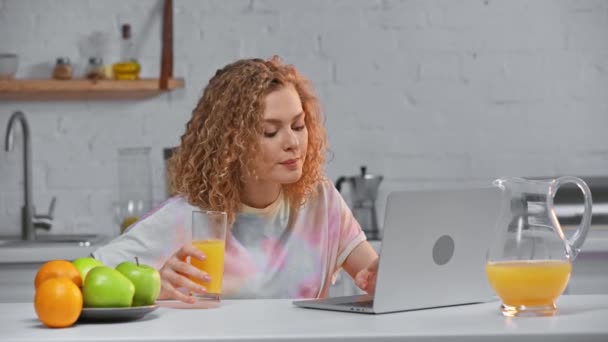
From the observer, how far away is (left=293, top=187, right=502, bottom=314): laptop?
1.54 meters

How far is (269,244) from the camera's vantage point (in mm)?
2174

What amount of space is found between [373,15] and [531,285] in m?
2.20

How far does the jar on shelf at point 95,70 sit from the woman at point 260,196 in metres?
1.30

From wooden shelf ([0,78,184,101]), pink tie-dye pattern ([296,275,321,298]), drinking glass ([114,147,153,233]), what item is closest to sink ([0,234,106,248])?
drinking glass ([114,147,153,233])

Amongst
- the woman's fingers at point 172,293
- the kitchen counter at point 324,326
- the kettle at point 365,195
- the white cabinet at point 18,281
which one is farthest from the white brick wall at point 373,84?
the kitchen counter at point 324,326

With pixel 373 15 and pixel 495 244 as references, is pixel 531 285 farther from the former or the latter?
pixel 373 15

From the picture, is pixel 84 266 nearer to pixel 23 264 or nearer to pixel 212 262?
pixel 212 262

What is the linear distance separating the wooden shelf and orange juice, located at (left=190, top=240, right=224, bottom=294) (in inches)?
73.2

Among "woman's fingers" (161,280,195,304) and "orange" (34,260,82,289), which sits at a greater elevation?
"orange" (34,260,82,289)

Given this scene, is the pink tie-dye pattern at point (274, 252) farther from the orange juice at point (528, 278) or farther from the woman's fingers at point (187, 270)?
the orange juice at point (528, 278)

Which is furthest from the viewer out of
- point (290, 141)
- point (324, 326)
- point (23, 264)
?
point (23, 264)

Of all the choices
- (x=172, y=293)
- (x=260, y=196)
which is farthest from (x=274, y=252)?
(x=172, y=293)

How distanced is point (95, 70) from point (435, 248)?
6.98 feet

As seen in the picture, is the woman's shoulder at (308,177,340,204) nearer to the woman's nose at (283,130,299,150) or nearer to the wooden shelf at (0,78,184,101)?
the woman's nose at (283,130,299,150)
